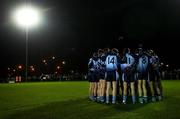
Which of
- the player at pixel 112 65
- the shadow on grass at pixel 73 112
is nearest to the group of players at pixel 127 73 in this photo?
the player at pixel 112 65

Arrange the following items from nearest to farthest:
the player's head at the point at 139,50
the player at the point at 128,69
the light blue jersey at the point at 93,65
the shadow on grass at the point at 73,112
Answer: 1. the shadow on grass at the point at 73,112
2. the player at the point at 128,69
3. the player's head at the point at 139,50
4. the light blue jersey at the point at 93,65

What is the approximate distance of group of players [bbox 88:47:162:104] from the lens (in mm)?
17578

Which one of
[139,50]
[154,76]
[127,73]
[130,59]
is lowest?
[154,76]

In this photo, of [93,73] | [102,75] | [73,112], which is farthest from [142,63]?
[73,112]

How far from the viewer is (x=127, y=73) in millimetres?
17578

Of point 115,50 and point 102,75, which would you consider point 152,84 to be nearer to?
point 102,75

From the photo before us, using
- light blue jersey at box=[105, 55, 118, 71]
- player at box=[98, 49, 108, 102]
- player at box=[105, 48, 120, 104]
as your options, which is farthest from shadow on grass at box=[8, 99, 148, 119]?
player at box=[98, 49, 108, 102]

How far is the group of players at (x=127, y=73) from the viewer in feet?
57.7

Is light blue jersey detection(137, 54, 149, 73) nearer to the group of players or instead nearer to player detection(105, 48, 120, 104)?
the group of players

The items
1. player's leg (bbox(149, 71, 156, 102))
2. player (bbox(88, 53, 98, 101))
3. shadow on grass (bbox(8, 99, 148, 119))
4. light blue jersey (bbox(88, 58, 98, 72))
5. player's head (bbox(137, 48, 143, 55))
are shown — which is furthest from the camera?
player (bbox(88, 53, 98, 101))

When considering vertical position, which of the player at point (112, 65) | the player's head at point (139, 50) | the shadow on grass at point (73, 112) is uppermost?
the player's head at point (139, 50)

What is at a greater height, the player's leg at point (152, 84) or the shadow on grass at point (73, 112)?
the player's leg at point (152, 84)

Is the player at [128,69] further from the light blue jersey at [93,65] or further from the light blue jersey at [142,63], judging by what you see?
the light blue jersey at [93,65]

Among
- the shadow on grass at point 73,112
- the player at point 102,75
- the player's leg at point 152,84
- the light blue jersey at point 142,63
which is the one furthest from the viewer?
the player at point 102,75
